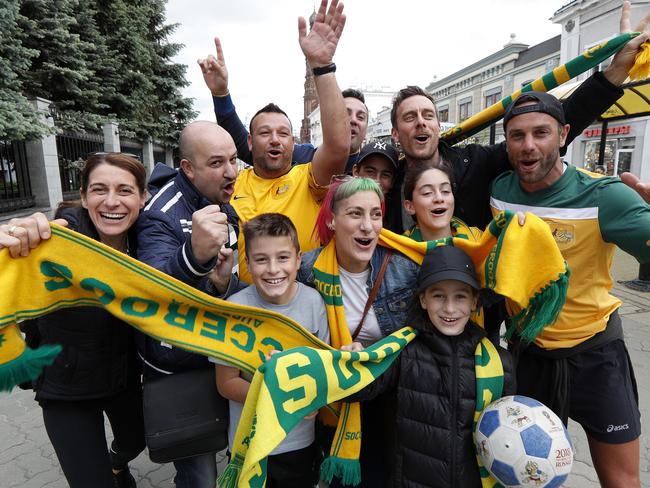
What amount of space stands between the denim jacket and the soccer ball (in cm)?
58

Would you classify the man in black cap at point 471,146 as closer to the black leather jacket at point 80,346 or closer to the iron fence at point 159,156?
the black leather jacket at point 80,346

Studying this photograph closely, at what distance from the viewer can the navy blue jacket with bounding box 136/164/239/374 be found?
1.73 meters

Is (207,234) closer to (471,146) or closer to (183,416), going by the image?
(183,416)

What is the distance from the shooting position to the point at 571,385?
2.10m

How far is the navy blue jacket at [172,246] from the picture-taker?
1.73 metres

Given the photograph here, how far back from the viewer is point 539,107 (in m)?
2.10

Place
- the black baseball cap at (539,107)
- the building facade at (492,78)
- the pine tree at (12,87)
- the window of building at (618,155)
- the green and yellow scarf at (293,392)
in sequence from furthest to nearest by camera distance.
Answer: the building facade at (492,78) < the window of building at (618,155) < the pine tree at (12,87) < the black baseball cap at (539,107) < the green and yellow scarf at (293,392)

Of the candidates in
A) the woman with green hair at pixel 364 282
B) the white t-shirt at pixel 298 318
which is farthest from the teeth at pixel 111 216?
the woman with green hair at pixel 364 282

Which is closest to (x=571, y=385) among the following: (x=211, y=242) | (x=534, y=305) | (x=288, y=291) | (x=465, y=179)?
(x=534, y=305)

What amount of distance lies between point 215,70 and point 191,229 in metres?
1.82

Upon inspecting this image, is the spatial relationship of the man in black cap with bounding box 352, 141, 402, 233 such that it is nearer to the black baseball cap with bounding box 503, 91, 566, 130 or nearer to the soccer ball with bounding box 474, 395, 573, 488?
the black baseball cap with bounding box 503, 91, 566, 130

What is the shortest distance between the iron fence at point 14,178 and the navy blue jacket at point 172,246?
9.21 m

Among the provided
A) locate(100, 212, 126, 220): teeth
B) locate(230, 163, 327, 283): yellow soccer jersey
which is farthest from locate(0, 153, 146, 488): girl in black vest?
locate(230, 163, 327, 283): yellow soccer jersey

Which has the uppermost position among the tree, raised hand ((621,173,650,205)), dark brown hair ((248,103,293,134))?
the tree
